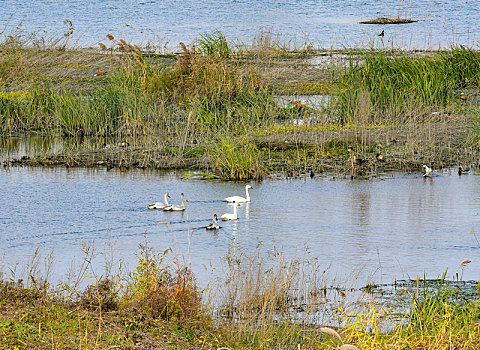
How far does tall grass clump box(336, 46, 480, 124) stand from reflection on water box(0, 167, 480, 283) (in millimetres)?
3194

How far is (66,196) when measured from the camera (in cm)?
1244

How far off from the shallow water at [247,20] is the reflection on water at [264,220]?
18311mm

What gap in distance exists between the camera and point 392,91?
1723 centimetres

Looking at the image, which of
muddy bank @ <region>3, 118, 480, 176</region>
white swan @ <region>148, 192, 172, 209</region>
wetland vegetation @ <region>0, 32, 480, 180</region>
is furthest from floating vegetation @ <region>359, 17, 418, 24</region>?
white swan @ <region>148, 192, 172, 209</region>

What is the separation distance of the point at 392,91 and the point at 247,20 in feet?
99.0

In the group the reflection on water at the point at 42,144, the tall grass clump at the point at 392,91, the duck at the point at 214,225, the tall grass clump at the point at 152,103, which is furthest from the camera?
the tall grass clump at the point at 152,103

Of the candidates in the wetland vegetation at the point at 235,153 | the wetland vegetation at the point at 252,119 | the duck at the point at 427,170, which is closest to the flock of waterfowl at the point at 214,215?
the wetland vegetation at the point at 235,153

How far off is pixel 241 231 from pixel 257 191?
2.61 meters

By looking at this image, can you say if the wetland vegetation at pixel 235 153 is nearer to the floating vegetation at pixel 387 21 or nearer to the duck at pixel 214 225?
the duck at pixel 214 225

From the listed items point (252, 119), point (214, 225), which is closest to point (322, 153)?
point (252, 119)

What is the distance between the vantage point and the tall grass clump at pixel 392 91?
17094 millimetres

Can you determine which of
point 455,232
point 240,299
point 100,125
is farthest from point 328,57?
point 240,299

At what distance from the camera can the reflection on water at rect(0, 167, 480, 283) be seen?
9172 millimetres

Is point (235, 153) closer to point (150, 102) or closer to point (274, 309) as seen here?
point (150, 102)
